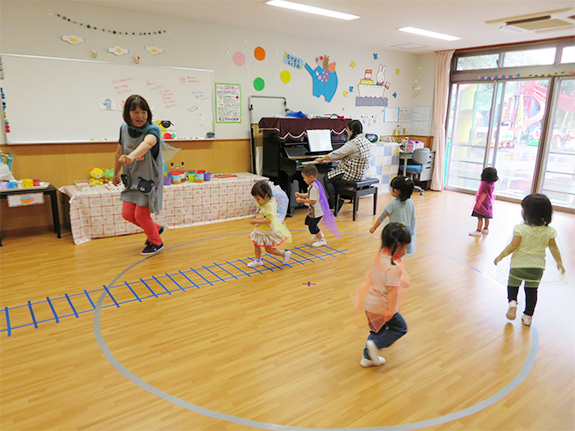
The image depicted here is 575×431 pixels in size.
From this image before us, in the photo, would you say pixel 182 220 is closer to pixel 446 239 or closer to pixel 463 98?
pixel 446 239

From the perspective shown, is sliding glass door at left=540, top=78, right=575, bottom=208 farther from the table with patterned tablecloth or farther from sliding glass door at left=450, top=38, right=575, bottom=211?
the table with patterned tablecloth

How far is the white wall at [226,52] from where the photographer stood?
4.41 metres

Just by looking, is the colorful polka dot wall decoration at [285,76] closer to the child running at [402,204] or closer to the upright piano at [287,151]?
the upright piano at [287,151]

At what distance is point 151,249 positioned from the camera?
4105 mm

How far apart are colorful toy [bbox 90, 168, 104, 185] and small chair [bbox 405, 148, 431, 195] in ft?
17.7

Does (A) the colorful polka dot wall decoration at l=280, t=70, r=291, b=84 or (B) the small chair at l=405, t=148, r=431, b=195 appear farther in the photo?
(B) the small chair at l=405, t=148, r=431, b=195

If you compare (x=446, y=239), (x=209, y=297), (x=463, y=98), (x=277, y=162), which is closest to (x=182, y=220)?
(x=277, y=162)

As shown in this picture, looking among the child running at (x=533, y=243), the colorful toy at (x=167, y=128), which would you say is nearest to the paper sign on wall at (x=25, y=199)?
the colorful toy at (x=167, y=128)

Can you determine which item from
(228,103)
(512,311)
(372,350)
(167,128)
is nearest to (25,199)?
(167,128)

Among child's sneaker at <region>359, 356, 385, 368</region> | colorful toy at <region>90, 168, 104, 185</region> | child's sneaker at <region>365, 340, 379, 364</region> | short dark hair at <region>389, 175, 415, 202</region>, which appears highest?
short dark hair at <region>389, 175, 415, 202</region>

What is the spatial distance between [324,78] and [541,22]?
10.3 ft

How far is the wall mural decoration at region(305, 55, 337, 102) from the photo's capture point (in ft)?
21.9

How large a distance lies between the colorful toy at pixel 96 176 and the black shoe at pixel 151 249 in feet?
4.45

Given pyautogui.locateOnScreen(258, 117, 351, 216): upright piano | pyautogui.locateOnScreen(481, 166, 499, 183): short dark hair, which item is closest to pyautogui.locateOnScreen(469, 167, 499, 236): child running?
pyautogui.locateOnScreen(481, 166, 499, 183): short dark hair
